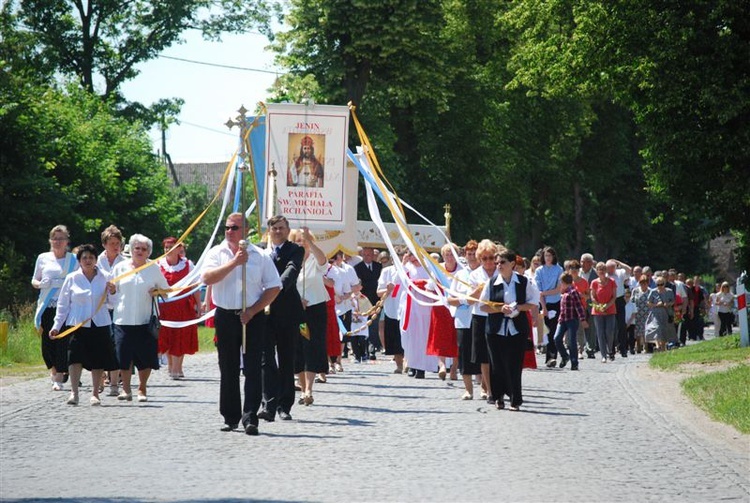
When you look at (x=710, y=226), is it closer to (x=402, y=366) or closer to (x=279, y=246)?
(x=402, y=366)

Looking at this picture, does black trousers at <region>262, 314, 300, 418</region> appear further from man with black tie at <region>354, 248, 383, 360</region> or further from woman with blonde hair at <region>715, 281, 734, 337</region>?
woman with blonde hair at <region>715, 281, 734, 337</region>

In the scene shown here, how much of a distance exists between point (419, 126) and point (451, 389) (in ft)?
109

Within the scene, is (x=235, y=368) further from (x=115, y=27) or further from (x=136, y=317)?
(x=115, y=27)

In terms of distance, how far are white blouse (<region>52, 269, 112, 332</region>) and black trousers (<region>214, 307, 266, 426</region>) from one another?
3.39 m

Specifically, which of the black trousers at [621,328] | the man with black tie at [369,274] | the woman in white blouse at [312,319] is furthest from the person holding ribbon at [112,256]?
the black trousers at [621,328]

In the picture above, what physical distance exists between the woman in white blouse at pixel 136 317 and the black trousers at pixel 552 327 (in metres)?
9.34

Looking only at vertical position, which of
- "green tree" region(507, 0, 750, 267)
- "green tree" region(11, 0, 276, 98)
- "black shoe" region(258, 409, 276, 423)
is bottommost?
"black shoe" region(258, 409, 276, 423)

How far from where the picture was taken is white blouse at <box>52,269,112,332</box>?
15.5m

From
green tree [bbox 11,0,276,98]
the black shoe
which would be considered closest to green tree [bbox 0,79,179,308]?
green tree [bbox 11,0,276,98]

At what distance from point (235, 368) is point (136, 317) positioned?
12.7ft

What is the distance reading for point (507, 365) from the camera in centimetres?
1509

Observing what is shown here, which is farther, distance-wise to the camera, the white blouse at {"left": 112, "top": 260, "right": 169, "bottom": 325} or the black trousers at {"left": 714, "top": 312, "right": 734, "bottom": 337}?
the black trousers at {"left": 714, "top": 312, "right": 734, "bottom": 337}

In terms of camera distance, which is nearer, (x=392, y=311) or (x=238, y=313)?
(x=238, y=313)

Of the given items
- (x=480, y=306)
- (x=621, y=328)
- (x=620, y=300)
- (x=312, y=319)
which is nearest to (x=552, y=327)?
(x=620, y=300)
